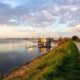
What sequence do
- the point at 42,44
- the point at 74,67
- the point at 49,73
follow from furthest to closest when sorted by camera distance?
the point at 42,44, the point at 74,67, the point at 49,73

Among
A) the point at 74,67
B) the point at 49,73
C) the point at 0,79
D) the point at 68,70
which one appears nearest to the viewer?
the point at 49,73

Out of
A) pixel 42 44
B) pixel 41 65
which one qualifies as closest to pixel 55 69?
pixel 41 65

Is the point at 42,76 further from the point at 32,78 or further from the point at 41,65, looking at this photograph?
the point at 41,65

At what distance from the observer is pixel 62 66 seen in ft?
73.6

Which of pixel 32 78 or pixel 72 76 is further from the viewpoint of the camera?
pixel 32 78

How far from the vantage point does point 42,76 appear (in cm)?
1850

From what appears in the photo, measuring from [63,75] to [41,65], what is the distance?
806 cm

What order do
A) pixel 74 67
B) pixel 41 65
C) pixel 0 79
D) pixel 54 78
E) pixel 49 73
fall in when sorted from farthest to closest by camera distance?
pixel 41 65, pixel 0 79, pixel 74 67, pixel 49 73, pixel 54 78

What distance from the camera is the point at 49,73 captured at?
19.0m

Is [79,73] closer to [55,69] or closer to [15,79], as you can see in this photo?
[55,69]

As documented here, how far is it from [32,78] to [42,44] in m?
124

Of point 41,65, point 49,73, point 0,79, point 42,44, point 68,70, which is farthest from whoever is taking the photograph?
point 42,44

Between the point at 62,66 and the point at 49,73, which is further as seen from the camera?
the point at 62,66

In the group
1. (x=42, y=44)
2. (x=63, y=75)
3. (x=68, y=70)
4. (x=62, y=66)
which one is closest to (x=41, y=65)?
(x=62, y=66)
